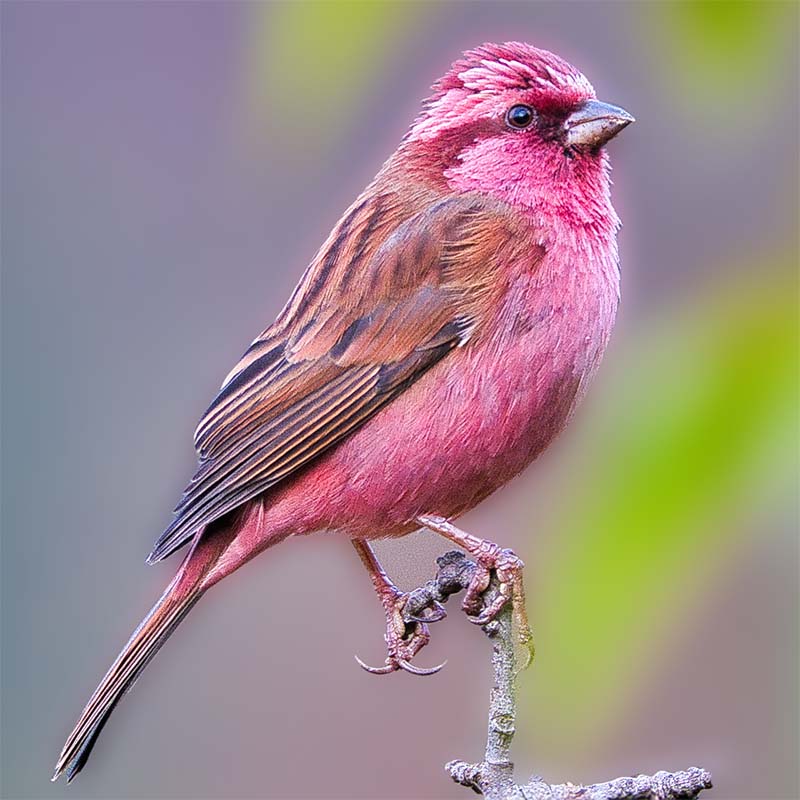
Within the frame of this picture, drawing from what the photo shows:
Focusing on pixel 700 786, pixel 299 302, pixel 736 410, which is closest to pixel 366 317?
pixel 299 302

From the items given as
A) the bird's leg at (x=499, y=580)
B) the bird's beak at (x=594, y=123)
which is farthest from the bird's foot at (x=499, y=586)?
the bird's beak at (x=594, y=123)

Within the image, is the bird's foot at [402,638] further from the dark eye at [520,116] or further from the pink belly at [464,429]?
the dark eye at [520,116]

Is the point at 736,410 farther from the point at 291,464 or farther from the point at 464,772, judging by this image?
the point at 291,464

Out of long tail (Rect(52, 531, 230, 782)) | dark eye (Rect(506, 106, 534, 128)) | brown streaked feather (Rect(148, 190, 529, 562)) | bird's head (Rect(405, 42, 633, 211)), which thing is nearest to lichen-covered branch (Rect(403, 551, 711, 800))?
brown streaked feather (Rect(148, 190, 529, 562))

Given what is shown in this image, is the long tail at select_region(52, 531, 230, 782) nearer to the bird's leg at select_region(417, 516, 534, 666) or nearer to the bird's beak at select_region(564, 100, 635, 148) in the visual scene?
the bird's leg at select_region(417, 516, 534, 666)

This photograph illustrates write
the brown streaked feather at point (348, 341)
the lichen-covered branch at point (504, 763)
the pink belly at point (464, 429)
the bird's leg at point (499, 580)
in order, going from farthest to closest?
the brown streaked feather at point (348, 341) → the pink belly at point (464, 429) → the bird's leg at point (499, 580) → the lichen-covered branch at point (504, 763)

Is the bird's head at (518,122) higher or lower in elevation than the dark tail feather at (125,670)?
higher

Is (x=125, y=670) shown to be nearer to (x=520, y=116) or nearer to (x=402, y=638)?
(x=402, y=638)
